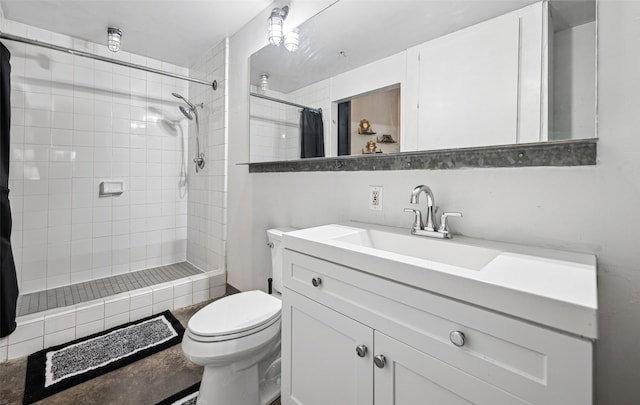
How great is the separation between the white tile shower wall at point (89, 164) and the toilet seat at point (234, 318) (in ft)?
5.06

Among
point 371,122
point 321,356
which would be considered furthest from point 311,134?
point 321,356

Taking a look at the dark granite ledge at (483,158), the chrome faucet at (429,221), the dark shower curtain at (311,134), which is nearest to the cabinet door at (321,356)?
the chrome faucet at (429,221)

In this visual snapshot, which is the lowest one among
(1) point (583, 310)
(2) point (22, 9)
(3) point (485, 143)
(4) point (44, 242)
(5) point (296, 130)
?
(4) point (44, 242)

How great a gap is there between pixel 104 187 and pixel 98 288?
87 cm

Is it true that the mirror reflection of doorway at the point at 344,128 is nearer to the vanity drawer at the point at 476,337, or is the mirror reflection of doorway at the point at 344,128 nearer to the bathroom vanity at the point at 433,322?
the bathroom vanity at the point at 433,322

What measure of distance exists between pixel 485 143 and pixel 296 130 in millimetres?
1052

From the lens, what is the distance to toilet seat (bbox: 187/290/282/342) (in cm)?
116

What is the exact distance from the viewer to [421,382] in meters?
→ 0.70

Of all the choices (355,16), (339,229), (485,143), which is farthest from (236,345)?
(355,16)

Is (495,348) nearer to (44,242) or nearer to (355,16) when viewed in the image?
(355,16)

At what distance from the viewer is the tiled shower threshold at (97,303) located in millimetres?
1624

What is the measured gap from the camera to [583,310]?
0.47 meters

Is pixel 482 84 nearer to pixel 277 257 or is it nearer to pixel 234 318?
pixel 277 257

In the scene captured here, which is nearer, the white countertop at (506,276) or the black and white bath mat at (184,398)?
the white countertop at (506,276)
